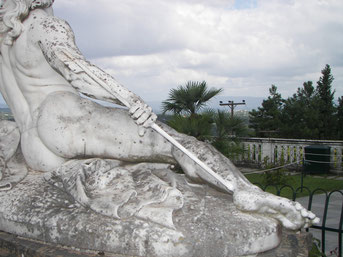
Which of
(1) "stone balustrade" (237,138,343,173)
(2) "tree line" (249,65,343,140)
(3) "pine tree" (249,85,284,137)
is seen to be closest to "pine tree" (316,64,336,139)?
(2) "tree line" (249,65,343,140)

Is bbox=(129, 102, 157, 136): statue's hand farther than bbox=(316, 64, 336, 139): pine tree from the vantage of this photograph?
No

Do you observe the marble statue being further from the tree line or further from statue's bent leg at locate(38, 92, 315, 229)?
the tree line

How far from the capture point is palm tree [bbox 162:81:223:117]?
31.0ft

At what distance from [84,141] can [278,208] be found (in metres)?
1.74

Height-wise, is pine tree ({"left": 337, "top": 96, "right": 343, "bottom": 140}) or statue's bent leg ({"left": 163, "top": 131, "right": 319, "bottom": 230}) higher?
pine tree ({"left": 337, "top": 96, "right": 343, "bottom": 140})

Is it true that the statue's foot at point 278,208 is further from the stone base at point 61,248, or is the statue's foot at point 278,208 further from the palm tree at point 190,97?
the palm tree at point 190,97

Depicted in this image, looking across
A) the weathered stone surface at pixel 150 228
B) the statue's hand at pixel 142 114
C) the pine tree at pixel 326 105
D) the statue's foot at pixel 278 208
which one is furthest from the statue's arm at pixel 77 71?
the pine tree at pixel 326 105

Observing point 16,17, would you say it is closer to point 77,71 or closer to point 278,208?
point 77,71

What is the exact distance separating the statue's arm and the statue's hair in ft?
0.79

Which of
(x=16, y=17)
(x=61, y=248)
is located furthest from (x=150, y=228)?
(x=16, y=17)

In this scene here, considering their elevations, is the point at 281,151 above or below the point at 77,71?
below

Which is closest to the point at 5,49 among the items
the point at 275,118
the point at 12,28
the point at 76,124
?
the point at 12,28

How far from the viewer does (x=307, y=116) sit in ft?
59.4

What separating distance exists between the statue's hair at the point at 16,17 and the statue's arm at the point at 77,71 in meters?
0.24
